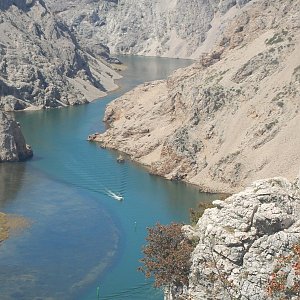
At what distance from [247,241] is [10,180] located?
6628cm

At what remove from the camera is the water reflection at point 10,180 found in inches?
3519

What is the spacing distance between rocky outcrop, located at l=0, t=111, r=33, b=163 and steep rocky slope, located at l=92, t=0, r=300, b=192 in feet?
54.1

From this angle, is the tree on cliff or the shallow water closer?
the tree on cliff

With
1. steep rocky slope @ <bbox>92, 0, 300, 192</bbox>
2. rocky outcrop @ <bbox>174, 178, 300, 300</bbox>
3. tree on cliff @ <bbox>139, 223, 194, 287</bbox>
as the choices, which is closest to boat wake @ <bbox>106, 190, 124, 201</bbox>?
steep rocky slope @ <bbox>92, 0, 300, 192</bbox>

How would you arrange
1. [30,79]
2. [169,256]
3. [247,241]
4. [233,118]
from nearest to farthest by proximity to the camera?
[247,241] → [169,256] → [233,118] → [30,79]

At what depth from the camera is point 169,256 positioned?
42.6 meters

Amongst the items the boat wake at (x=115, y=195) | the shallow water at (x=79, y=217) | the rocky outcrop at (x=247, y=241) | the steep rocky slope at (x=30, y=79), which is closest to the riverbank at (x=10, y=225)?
the shallow water at (x=79, y=217)

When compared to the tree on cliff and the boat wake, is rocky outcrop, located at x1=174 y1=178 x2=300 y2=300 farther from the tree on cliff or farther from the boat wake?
the boat wake

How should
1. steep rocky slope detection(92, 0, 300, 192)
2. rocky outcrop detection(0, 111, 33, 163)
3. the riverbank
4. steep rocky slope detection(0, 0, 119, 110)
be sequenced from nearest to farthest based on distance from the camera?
the riverbank → steep rocky slope detection(92, 0, 300, 192) → rocky outcrop detection(0, 111, 33, 163) → steep rocky slope detection(0, 0, 119, 110)

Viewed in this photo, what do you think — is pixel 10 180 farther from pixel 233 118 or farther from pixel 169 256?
pixel 169 256

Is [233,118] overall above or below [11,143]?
Result: above

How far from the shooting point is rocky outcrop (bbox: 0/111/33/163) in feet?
359

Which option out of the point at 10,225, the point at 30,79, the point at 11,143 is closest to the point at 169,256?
the point at 10,225

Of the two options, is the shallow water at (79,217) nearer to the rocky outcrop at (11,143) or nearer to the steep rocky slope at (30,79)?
the rocky outcrop at (11,143)
